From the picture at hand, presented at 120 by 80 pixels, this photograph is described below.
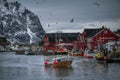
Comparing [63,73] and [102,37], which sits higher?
[102,37]

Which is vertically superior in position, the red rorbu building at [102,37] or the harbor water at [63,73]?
the red rorbu building at [102,37]

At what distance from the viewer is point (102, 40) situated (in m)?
144

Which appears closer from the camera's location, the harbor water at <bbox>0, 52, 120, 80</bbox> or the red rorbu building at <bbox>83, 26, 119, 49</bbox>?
the harbor water at <bbox>0, 52, 120, 80</bbox>

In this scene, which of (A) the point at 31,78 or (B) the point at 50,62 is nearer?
(A) the point at 31,78

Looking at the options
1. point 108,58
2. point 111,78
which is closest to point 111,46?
point 108,58

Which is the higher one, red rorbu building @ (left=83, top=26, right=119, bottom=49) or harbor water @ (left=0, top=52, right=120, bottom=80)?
red rorbu building @ (left=83, top=26, right=119, bottom=49)

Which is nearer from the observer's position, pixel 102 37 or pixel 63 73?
pixel 63 73

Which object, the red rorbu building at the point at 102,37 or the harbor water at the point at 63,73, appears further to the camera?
the red rorbu building at the point at 102,37

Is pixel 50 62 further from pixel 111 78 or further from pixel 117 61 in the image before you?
pixel 111 78

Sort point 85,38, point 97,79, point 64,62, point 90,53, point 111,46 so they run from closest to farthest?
point 97,79, point 64,62, point 111,46, point 90,53, point 85,38

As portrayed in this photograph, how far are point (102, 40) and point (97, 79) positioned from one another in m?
99.6

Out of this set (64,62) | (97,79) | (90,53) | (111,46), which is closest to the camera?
(97,79)

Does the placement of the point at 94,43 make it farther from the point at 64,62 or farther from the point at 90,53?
the point at 64,62

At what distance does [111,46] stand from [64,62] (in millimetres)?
40957
